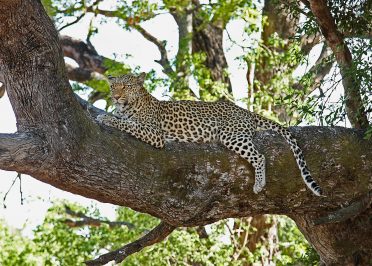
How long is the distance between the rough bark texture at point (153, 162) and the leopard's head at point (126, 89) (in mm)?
458

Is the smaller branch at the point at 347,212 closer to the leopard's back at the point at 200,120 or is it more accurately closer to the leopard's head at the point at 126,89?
the leopard's back at the point at 200,120

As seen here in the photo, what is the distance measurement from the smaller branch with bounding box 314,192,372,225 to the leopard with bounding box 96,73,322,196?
1.05ft

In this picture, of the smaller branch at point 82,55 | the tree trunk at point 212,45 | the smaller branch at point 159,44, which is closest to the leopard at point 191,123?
the tree trunk at point 212,45

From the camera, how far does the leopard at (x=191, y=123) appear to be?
9.35 metres

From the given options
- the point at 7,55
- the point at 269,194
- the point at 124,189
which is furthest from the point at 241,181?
the point at 7,55

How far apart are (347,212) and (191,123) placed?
2.10 metres

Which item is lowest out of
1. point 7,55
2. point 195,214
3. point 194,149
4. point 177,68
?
point 195,214

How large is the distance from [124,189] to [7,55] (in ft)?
5.90

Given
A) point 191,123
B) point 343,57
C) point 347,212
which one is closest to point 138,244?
point 191,123

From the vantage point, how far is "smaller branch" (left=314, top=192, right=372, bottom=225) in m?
9.59

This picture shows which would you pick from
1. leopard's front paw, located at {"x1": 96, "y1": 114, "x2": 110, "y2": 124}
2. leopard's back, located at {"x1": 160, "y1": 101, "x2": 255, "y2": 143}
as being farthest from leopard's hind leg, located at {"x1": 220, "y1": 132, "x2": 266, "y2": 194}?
leopard's front paw, located at {"x1": 96, "y1": 114, "x2": 110, "y2": 124}

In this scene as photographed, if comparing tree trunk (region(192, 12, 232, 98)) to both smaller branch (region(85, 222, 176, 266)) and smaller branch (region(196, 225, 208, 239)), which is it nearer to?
smaller branch (region(196, 225, 208, 239))

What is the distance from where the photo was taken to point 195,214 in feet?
30.1

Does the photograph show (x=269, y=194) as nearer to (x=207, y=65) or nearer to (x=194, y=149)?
(x=194, y=149)
